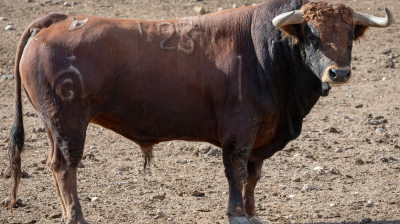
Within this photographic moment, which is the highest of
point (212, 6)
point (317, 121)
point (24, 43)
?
point (24, 43)

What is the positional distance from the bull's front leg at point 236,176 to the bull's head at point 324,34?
1.15 m

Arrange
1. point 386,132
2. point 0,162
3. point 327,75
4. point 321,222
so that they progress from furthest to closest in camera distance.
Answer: point 386,132 < point 0,162 < point 321,222 < point 327,75

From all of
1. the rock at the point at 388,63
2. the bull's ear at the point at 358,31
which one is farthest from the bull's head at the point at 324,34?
the rock at the point at 388,63

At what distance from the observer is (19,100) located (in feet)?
24.4

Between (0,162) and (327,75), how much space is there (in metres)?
4.84

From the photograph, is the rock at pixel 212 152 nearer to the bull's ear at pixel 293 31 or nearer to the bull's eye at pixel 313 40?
the bull's ear at pixel 293 31

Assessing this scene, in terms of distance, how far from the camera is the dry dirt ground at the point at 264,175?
25.9 ft

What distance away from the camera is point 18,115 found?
24.5 feet

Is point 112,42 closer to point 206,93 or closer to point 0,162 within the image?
point 206,93

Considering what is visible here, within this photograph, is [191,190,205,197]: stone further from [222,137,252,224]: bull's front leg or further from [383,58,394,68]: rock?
[383,58,394,68]: rock

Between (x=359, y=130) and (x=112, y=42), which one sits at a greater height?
(x=112, y=42)

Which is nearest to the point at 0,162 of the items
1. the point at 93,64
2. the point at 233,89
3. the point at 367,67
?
the point at 93,64

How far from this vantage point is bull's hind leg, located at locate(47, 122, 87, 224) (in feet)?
22.9

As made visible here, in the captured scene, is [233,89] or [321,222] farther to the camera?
[321,222]
